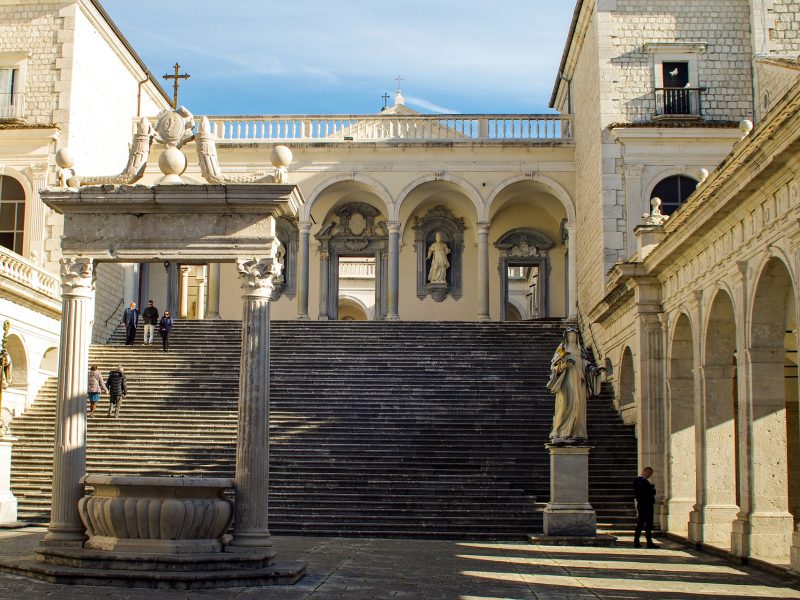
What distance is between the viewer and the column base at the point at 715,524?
718 inches

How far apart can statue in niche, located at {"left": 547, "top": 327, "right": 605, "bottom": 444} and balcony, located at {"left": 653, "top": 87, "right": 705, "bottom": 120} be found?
11.8 meters

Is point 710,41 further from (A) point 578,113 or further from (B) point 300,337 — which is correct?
(B) point 300,337

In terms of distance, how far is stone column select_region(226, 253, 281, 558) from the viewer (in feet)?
41.3

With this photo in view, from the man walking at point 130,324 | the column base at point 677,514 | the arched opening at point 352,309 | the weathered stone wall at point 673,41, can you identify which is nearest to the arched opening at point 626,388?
the column base at point 677,514

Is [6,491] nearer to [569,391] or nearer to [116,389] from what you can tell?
[116,389]

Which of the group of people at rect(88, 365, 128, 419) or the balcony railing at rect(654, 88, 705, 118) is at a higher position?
the balcony railing at rect(654, 88, 705, 118)

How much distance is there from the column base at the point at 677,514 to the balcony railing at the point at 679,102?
12.1 m

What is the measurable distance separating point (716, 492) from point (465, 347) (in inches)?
436

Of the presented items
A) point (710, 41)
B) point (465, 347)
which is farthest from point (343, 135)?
point (710, 41)

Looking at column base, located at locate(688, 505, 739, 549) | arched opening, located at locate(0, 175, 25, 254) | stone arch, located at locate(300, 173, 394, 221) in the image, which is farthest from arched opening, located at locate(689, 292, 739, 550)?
arched opening, located at locate(0, 175, 25, 254)

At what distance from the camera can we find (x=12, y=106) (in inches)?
1200

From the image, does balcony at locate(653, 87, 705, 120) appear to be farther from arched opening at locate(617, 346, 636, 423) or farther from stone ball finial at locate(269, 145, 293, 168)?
stone ball finial at locate(269, 145, 293, 168)

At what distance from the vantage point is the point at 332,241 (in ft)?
121

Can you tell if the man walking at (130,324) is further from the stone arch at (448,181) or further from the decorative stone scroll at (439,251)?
the decorative stone scroll at (439,251)
